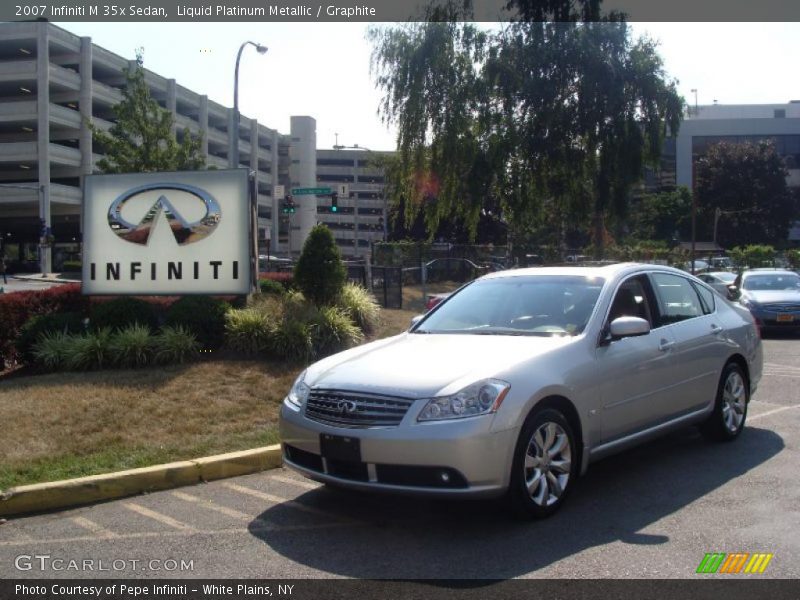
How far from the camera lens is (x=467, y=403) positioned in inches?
187

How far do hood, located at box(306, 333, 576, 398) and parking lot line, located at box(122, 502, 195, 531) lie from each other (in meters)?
1.23

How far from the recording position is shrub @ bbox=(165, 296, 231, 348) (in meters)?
10.7

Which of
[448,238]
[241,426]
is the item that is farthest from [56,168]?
[241,426]

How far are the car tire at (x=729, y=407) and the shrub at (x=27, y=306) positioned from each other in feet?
27.9

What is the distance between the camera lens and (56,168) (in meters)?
58.2

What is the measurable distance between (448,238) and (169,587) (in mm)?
52774

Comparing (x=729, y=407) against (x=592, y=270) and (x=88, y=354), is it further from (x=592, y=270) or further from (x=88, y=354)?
(x=88, y=354)

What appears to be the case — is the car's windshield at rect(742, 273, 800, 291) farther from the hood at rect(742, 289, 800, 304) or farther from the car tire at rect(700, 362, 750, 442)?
the car tire at rect(700, 362, 750, 442)

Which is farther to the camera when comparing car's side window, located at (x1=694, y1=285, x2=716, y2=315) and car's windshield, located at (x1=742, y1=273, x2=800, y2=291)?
car's windshield, located at (x1=742, y1=273, x2=800, y2=291)

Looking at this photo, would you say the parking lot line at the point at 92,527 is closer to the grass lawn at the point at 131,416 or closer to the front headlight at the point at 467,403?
the grass lawn at the point at 131,416

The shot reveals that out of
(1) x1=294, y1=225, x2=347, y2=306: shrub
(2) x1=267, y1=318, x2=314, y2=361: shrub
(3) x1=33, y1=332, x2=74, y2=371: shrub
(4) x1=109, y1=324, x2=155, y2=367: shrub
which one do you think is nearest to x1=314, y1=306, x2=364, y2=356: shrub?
(2) x1=267, y1=318, x2=314, y2=361: shrub

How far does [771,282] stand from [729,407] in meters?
13.6

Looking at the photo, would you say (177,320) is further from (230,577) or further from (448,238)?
(448,238)

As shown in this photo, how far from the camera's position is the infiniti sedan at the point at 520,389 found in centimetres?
472
